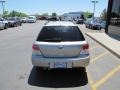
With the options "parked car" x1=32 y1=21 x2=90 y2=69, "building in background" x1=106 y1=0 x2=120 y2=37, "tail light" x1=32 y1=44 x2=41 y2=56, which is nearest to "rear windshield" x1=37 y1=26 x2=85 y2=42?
"parked car" x1=32 y1=21 x2=90 y2=69

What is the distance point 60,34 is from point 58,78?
4.47ft

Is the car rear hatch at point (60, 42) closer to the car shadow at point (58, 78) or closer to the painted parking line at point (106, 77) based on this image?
the car shadow at point (58, 78)

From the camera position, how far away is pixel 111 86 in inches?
289

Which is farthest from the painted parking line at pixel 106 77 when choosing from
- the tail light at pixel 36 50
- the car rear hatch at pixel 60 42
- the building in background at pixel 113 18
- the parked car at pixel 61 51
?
the building in background at pixel 113 18

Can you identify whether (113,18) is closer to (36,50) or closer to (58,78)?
(58,78)

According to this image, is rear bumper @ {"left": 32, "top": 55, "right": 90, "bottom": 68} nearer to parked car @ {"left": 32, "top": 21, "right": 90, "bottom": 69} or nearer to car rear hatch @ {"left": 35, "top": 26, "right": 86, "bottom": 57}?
parked car @ {"left": 32, "top": 21, "right": 90, "bottom": 69}

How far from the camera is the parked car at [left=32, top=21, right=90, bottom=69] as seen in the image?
25.5ft

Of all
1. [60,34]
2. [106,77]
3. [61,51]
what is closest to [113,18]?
[106,77]

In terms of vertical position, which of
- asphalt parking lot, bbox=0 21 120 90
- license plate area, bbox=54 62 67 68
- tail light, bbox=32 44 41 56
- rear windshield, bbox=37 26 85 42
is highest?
rear windshield, bbox=37 26 85 42

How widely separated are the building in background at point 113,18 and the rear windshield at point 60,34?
16335mm

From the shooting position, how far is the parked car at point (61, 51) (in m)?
7.79

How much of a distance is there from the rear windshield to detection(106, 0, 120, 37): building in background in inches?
643

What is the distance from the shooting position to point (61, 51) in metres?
7.80

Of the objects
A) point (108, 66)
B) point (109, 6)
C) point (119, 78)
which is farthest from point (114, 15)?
point (119, 78)
